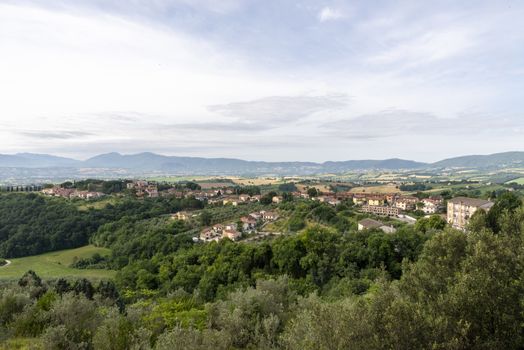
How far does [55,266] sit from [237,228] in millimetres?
34607

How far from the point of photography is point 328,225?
5872 centimetres

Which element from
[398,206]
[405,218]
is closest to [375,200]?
[398,206]

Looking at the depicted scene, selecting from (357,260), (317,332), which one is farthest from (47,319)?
(357,260)

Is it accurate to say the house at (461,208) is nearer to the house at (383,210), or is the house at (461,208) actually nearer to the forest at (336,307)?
the house at (383,210)

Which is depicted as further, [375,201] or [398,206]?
[375,201]

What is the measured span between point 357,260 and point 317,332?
95.2 feet

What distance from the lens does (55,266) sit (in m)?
61.9

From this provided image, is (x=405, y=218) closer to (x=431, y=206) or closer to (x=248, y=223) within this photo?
(x=431, y=206)

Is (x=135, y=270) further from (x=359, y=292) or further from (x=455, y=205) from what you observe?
(x=455, y=205)

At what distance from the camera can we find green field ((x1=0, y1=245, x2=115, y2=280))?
5403 centimetres

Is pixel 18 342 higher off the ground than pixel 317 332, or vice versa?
pixel 317 332

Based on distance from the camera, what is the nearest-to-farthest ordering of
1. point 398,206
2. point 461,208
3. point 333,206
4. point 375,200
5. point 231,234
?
1. point 231,234
2. point 461,208
3. point 333,206
4. point 398,206
5. point 375,200

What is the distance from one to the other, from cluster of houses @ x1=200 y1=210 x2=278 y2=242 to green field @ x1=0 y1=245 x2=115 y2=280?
17.8 m

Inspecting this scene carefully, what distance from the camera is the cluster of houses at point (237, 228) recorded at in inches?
2422
